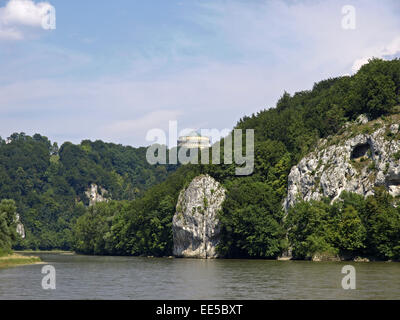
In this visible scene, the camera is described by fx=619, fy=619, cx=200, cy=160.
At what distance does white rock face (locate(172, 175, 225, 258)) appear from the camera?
399ft

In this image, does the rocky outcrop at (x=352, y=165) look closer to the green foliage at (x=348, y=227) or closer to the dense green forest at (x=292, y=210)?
the dense green forest at (x=292, y=210)

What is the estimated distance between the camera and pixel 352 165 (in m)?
108

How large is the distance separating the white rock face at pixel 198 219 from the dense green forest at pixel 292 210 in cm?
284

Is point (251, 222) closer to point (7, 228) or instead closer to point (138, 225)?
point (138, 225)

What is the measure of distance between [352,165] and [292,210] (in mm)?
13257

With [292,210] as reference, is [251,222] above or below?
below

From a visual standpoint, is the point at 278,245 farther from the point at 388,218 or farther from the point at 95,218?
the point at 95,218

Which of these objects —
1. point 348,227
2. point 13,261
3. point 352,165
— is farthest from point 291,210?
point 13,261

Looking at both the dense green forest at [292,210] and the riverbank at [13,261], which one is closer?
the riverbank at [13,261]

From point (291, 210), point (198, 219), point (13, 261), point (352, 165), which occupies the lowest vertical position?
point (13, 261)

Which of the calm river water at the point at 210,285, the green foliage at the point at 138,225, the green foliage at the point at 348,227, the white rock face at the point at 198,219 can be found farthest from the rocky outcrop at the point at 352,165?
the calm river water at the point at 210,285

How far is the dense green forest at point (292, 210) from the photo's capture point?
95250 mm
